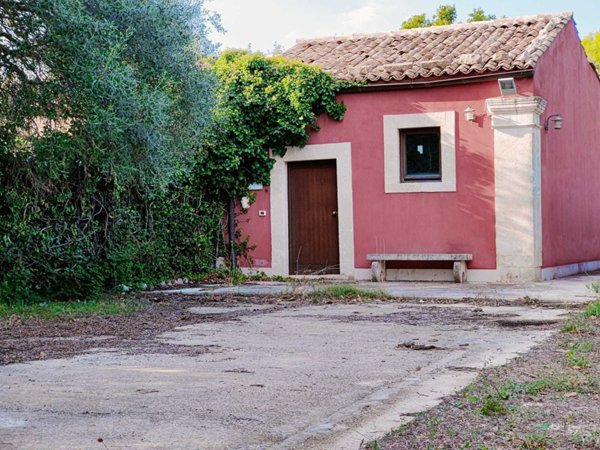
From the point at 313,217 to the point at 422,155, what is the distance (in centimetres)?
238

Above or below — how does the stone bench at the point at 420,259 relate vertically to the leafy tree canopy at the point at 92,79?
below

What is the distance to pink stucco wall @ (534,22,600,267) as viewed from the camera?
1527 cm

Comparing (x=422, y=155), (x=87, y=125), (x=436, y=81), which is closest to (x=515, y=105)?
(x=436, y=81)

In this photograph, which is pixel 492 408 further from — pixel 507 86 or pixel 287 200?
pixel 287 200

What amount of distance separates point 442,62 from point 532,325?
7.41m

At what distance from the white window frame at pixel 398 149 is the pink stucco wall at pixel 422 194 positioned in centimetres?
9

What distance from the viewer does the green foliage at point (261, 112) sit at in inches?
608

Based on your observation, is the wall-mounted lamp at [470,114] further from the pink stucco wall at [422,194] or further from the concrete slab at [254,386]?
the concrete slab at [254,386]

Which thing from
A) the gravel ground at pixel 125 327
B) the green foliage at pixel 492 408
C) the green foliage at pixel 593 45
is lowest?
the gravel ground at pixel 125 327

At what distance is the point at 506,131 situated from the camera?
14406mm

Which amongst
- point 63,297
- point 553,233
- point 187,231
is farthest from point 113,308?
point 553,233

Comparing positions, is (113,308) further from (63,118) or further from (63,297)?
(63,118)

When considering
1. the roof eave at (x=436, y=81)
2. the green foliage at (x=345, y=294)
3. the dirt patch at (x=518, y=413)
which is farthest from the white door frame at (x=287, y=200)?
the dirt patch at (x=518, y=413)

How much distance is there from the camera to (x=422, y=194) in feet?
49.7
